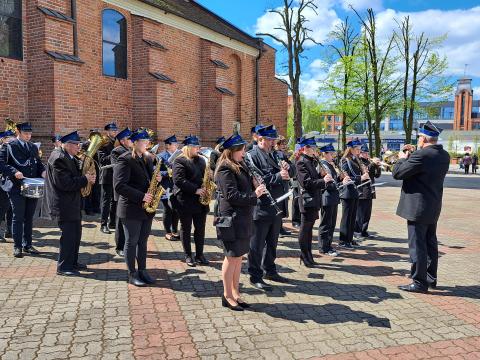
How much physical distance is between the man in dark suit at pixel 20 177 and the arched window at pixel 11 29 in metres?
6.88

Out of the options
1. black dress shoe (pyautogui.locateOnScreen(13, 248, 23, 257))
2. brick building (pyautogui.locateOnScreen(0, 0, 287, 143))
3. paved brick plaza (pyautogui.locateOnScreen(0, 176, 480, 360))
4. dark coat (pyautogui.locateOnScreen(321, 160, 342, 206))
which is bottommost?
paved brick plaza (pyautogui.locateOnScreen(0, 176, 480, 360))

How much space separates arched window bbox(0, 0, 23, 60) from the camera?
40.5 feet

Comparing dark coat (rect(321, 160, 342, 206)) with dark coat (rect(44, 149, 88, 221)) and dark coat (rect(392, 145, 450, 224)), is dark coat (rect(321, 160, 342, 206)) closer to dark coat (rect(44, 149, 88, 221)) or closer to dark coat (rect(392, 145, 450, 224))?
dark coat (rect(392, 145, 450, 224))

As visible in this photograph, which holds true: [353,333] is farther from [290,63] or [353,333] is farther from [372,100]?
[372,100]

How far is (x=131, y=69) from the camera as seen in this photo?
1645 centimetres

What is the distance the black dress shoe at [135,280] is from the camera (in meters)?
5.60

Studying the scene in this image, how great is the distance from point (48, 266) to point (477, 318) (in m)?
5.90

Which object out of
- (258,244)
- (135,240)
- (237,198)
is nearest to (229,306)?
(258,244)

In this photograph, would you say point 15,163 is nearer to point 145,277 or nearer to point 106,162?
point 106,162

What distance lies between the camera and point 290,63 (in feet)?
83.7

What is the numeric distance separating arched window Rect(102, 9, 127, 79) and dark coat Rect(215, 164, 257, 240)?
485 inches

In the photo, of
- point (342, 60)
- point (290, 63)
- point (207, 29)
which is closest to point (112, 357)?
point (207, 29)

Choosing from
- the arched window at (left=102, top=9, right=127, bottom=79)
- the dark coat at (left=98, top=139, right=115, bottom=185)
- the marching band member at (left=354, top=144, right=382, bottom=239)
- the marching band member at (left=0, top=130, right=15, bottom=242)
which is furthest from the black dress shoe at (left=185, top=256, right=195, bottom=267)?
the arched window at (left=102, top=9, right=127, bottom=79)

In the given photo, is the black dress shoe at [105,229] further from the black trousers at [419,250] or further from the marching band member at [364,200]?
the black trousers at [419,250]
